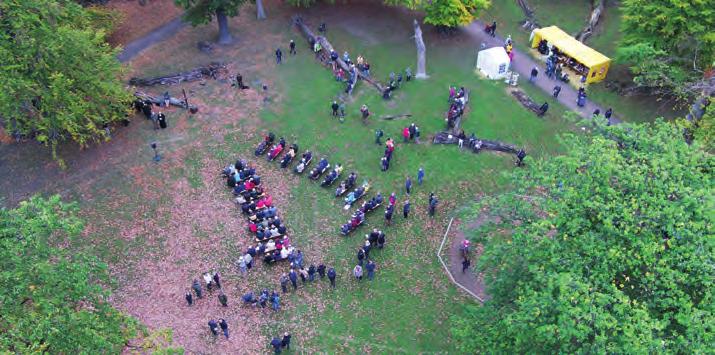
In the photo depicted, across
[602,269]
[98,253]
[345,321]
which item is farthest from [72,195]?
[602,269]

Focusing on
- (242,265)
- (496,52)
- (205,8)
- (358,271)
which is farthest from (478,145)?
(205,8)

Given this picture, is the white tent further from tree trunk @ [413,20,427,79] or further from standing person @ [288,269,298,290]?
standing person @ [288,269,298,290]

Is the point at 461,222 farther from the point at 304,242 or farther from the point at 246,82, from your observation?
the point at 246,82

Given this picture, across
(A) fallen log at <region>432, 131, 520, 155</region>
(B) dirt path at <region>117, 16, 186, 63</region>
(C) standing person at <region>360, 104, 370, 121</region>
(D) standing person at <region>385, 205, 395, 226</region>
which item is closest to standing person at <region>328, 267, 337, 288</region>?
(D) standing person at <region>385, 205, 395, 226</region>

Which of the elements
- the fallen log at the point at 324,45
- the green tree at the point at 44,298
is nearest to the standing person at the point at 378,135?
the fallen log at the point at 324,45

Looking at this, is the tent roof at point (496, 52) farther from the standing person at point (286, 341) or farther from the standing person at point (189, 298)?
Answer: the standing person at point (189, 298)

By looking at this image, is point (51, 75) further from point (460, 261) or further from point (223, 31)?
point (460, 261)
